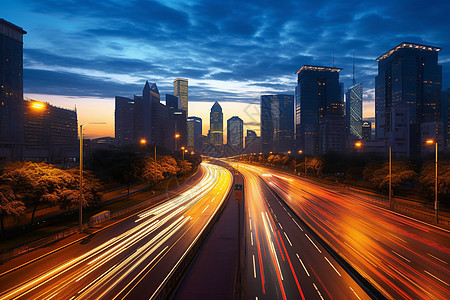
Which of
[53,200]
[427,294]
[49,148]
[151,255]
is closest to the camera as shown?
[427,294]

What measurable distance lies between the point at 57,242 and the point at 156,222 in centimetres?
1057

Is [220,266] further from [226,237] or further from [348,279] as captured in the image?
[348,279]

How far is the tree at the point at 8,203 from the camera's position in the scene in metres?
22.4

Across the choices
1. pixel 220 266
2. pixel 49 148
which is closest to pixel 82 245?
pixel 220 266

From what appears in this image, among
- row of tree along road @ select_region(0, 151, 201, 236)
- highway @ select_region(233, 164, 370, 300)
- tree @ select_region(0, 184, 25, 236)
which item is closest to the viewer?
highway @ select_region(233, 164, 370, 300)

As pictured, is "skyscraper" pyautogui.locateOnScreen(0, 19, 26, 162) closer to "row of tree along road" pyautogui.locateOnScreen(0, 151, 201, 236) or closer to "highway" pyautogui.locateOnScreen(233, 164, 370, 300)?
"row of tree along road" pyautogui.locateOnScreen(0, 151, 201, 236)

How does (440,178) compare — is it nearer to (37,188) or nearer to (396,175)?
(396,175)

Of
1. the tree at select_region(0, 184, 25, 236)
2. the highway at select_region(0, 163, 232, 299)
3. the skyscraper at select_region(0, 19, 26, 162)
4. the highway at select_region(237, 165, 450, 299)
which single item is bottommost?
the highway at select_region(0, 163, 232, 299)

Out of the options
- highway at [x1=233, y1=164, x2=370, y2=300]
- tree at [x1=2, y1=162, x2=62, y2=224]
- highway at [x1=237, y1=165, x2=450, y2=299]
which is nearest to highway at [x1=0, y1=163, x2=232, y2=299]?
highway at [x1=233, y1=164, x2=370, y2=300]

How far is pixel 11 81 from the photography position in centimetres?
15712

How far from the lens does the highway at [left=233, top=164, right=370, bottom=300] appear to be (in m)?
16.1

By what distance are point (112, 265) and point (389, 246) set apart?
77.3ft

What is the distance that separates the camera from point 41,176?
2753 cm

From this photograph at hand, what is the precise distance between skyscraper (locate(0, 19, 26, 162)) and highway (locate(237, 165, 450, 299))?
17479cm
